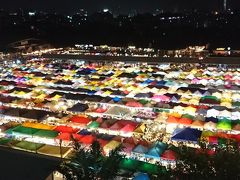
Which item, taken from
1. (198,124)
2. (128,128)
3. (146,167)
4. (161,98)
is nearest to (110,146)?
(128,128)

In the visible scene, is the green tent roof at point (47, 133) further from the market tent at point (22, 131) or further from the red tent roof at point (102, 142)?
the red tent roof at point (102, 142)

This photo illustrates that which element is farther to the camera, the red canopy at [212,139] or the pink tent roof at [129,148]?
the red canopy at [212,139]

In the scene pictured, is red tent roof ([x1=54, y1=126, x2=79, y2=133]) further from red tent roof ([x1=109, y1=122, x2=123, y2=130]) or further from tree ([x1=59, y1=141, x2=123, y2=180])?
tree ([x1=59, y1=141, x2=123, y2=180])

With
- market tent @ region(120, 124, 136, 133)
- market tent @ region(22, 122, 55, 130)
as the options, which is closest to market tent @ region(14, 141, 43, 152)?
market tent @ region(22, 122, 55, 130)

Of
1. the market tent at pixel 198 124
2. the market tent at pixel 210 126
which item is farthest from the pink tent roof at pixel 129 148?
the market tent at pixel 210 126

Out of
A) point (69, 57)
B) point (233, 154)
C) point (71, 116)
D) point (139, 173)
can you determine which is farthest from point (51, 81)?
point (233, 154)

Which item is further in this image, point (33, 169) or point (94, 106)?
point (94, 106)

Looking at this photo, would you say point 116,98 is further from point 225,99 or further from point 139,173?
point 139,173
